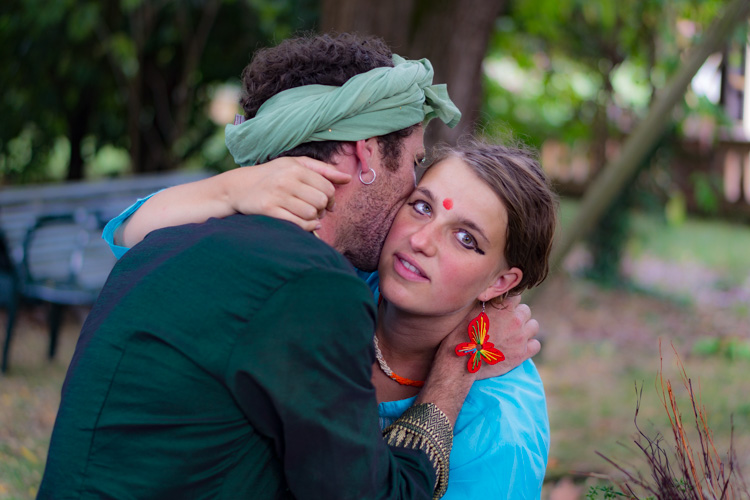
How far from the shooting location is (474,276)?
2.50 metres

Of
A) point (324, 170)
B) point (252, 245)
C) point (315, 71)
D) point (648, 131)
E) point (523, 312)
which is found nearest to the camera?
point (252, 245)

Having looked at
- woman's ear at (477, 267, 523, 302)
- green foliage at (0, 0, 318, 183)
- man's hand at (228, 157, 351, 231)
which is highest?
man's hand at (228, 157, 351, 231)

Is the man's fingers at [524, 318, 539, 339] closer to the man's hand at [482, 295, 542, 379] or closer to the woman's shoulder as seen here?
the man's hand at [482, 295, 542, 379]

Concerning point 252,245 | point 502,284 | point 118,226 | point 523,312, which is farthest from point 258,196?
point 523,312

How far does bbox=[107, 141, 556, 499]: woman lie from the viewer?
7.76 ft

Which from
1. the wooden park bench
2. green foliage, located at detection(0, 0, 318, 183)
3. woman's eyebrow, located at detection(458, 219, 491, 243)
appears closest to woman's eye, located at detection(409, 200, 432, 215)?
woman's eyebrow, located at detection(458, 219, 491, 243)

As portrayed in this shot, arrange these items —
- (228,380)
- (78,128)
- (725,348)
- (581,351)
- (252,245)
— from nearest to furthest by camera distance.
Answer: (228,380)
(252,245)
(725,348)
(581,351)
(78,128)

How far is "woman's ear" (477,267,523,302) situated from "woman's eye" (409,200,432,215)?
37cm

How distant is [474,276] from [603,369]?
5.09 m

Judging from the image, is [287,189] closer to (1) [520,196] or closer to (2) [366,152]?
(2) [366,152]

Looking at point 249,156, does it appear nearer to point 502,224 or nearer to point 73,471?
point 502,224

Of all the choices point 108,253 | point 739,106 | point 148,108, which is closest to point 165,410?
point 108,253

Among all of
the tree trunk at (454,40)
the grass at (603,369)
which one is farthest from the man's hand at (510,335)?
the tree trunk at (454,40)

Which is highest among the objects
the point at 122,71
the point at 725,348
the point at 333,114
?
the point at 333,114
